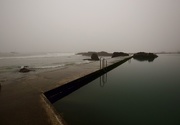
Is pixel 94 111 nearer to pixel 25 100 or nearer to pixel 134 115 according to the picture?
pixel 134 115

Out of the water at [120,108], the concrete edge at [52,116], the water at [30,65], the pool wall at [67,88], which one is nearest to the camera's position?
the concrete edge at [52,116]

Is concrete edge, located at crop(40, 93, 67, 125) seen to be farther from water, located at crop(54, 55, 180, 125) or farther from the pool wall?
the pool wall

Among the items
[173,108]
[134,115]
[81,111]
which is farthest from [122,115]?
[173,108]

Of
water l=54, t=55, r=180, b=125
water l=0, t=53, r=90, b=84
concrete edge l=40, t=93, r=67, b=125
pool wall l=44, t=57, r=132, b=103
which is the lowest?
water l=0, t=53, r=90, b=84

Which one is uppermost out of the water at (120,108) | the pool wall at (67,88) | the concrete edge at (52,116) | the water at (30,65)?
the concrete edge at (52,116)

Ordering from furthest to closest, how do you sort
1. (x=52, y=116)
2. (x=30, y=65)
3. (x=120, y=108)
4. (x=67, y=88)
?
(x=30, y=65)
(x=67, y=88)
(x=120, y=108)
(x=52, y=116)

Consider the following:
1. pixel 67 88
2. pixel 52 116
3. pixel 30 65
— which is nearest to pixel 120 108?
pixel 67 88

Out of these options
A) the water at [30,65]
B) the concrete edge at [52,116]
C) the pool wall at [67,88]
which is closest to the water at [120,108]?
the pool wall at [67,88]

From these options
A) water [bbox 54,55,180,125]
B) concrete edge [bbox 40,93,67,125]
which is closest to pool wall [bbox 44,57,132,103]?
water [bbox 54,55,180,125]

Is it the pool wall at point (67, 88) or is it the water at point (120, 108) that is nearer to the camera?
the water at point (120, 108)

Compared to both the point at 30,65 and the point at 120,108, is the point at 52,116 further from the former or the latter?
the point at 30,65

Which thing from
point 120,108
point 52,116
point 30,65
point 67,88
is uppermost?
point 52,116

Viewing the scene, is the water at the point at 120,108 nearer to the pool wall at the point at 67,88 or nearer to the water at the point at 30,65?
the pool wall at the point at 67,88

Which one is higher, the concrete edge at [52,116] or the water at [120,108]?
the concrete edge at [52,116]
